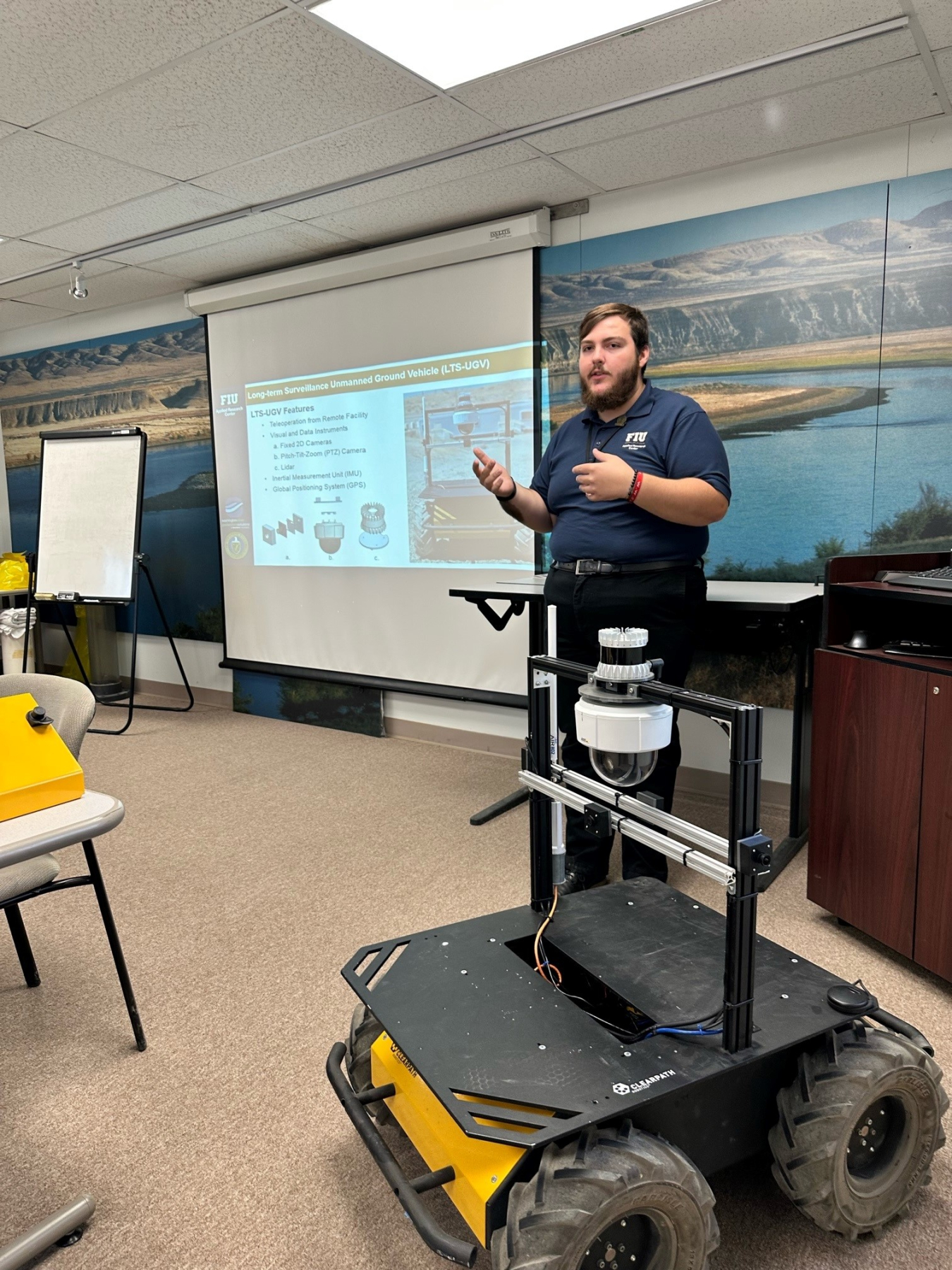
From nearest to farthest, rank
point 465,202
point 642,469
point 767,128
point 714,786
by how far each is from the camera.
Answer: point 642,469, point 767,128, point 714,786, point 465,202

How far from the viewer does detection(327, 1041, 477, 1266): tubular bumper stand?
1114 mm

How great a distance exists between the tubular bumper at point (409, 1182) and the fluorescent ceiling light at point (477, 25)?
238 centimetres

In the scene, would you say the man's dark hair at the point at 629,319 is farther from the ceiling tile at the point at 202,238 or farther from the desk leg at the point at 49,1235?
the desk leg at the point at 49,1235

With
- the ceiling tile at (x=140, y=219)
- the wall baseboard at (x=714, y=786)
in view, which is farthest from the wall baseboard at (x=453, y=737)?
the ceiling tile at (x=140, y=219)

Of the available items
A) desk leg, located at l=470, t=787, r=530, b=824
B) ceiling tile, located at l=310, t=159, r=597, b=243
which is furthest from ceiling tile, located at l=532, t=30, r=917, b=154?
desk leg, located at l=470, t=787, r=530, b=824

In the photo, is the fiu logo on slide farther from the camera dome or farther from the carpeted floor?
the camera dome

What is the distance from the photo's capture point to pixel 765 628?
9.80 ft

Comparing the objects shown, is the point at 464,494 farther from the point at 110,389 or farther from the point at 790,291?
the point at 110,389

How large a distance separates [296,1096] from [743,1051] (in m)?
0.92

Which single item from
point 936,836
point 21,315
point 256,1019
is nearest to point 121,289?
point 21,315

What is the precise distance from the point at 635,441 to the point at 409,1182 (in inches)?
68.5

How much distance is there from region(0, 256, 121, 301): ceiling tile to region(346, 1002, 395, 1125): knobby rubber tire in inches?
157

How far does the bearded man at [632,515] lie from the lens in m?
2.17

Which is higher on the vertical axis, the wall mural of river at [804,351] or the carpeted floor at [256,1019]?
the wall mural of river at [804,351]
